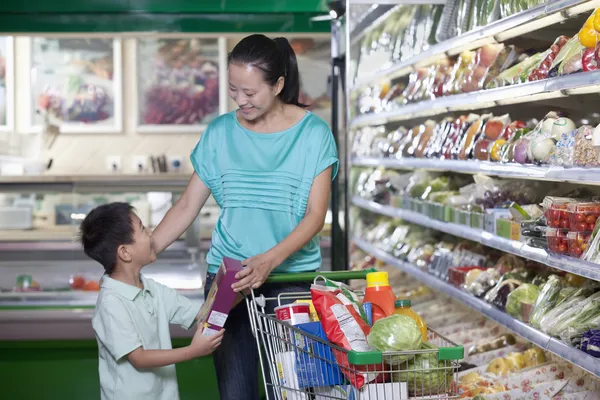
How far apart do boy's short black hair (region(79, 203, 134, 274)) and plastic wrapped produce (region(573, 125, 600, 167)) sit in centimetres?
151

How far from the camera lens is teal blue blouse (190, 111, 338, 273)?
2926 millimetres

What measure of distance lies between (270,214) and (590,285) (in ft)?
4.35

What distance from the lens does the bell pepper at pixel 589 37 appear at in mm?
2945

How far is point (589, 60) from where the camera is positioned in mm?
2855

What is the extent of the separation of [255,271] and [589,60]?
50.5 inches

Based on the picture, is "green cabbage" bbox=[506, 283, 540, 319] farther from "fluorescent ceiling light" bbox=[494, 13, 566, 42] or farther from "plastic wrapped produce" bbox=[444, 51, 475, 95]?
"plastic wrapped produce" bbox=[444, 51, 475, 95]

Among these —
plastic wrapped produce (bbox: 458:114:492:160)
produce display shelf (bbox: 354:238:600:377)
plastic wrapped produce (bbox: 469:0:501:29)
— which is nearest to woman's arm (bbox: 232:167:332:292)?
produce display shelf (bbox: 354:238:600:377)

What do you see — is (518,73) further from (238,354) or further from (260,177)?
(238,354)

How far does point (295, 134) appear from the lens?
2.95 meters

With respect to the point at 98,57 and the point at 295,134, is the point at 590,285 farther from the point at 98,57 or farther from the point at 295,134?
the point at 98,57

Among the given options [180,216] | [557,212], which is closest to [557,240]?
[557,212]

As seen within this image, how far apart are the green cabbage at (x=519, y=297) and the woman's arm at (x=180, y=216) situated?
4.46ft

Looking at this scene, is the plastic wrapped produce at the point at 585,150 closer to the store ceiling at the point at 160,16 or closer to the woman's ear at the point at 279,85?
the woman's ear at the point at 279,85

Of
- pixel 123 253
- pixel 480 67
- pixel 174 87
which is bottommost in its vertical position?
pixel 123 253
